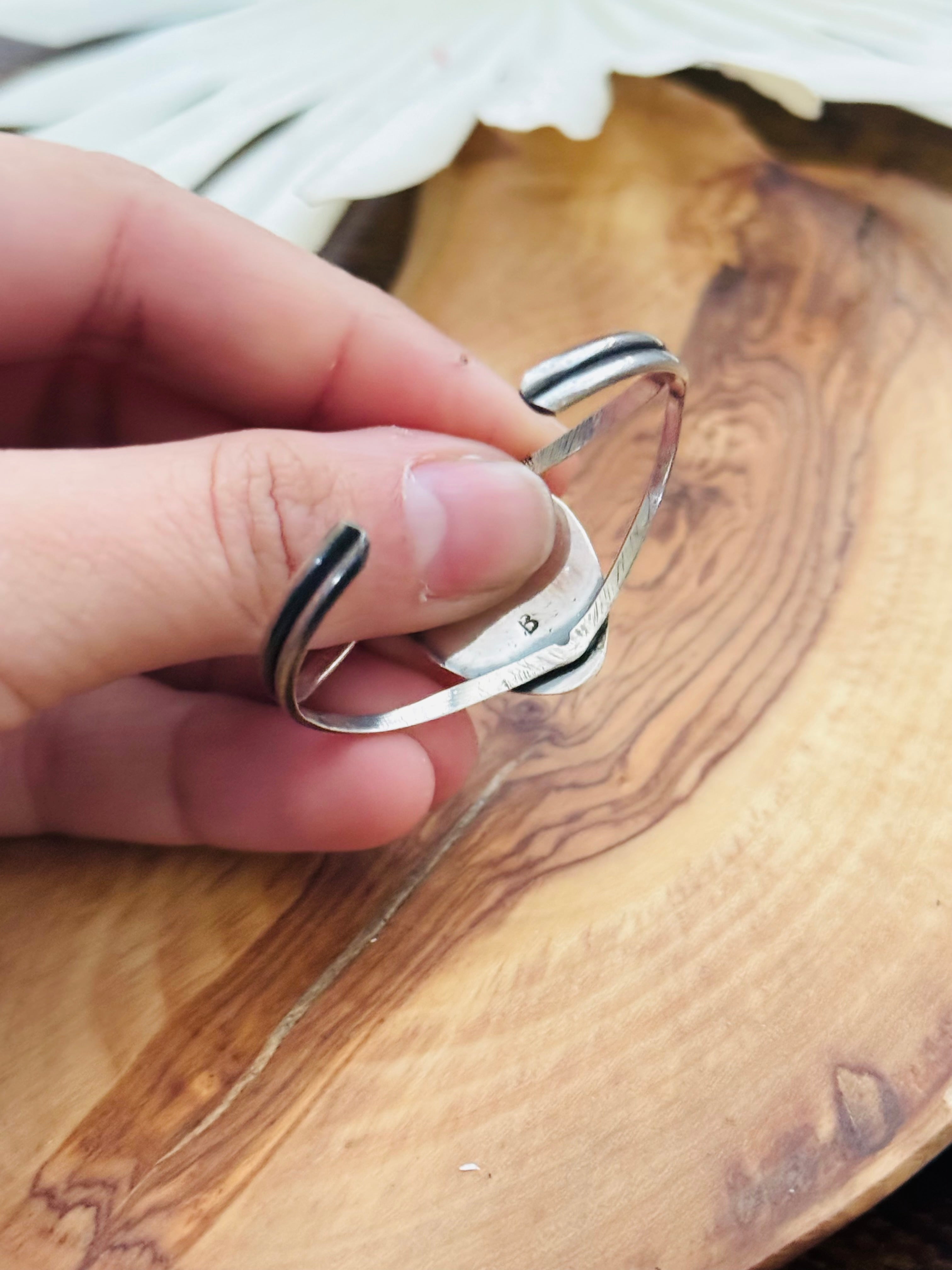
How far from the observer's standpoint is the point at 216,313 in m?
0.45

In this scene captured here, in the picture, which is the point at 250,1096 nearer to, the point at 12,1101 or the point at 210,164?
the point at 12,1101

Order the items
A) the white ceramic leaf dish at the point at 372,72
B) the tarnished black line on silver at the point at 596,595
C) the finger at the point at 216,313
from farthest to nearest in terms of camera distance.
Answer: the white ceramic leaf dish at the point at 372,72
the finger at the point at 216,313
the tarnished black line on silver at the point at 596,595

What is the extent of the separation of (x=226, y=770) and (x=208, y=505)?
0.13 m

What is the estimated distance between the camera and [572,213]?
590mm

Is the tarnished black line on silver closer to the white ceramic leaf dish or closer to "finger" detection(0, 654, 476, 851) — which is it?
"finger" detection(0, 654, 476, 851)

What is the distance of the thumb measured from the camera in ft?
0.98

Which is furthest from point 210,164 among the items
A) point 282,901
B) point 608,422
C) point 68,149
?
point 282,901

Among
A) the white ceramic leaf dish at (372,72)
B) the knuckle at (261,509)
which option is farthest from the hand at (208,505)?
the white ceramic leaf dish at (372,72)

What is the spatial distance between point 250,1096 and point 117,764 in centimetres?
14

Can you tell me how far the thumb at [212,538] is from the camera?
30 centimetres

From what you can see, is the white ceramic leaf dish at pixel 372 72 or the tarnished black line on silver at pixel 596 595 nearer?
the tarnished black line on silver at pixel 596 595

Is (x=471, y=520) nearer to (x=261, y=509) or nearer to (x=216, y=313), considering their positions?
(x=261, y=509)

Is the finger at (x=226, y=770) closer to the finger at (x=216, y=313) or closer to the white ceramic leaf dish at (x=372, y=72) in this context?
the finger at (x=216, y=313)

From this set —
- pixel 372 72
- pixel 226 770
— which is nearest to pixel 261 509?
pixel 226 770
